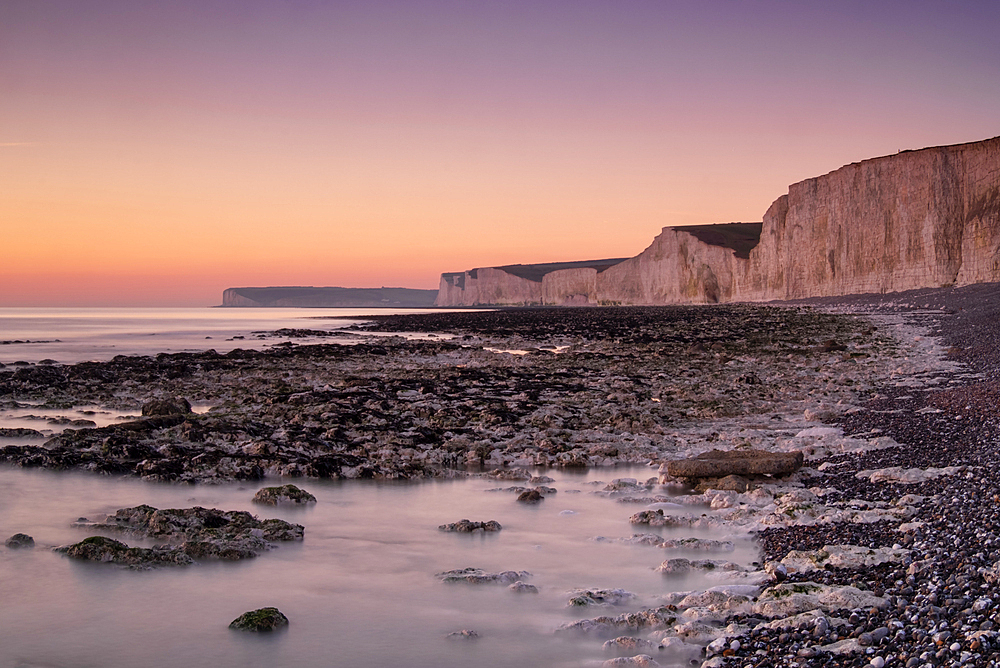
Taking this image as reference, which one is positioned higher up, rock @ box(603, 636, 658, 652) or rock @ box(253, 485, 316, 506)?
rock @ box(253, 485, 316, 506)

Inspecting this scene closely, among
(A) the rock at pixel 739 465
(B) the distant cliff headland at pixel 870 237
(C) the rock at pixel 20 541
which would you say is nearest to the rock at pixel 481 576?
(A) the rock at pixel 739 465

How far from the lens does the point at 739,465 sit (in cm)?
795

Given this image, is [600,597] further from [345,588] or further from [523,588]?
[345,588]

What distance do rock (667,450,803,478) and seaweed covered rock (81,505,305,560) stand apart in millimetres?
4113

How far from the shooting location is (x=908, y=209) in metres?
55.4

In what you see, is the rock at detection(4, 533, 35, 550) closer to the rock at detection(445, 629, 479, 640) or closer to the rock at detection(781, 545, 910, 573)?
the rock at detection(445, 629, 479, 640)

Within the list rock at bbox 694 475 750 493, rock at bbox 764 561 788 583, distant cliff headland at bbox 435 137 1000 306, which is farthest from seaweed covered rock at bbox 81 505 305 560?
distant cliff headland at bbox 435 137 1000 306

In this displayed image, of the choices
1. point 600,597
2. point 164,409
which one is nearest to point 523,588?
point 600,597

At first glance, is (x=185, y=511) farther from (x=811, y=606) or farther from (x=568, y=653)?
(x=811, y=606)

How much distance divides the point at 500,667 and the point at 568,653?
0.41m

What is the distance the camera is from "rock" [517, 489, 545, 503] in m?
7.45

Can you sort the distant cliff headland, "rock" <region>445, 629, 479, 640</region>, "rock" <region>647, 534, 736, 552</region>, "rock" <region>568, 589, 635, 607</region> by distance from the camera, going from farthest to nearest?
the distant cliff headland, "rock" <region>647, 534, 736, 552</region>, "rock" <region>568, 589, 635, 607</region>, "rock" <region>445, 629, 479, 640</region>

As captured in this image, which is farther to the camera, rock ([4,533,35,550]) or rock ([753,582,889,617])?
rock ([4,533,35,550])

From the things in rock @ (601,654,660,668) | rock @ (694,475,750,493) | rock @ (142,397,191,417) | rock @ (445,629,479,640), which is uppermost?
rock @ (142,397,191,417)
